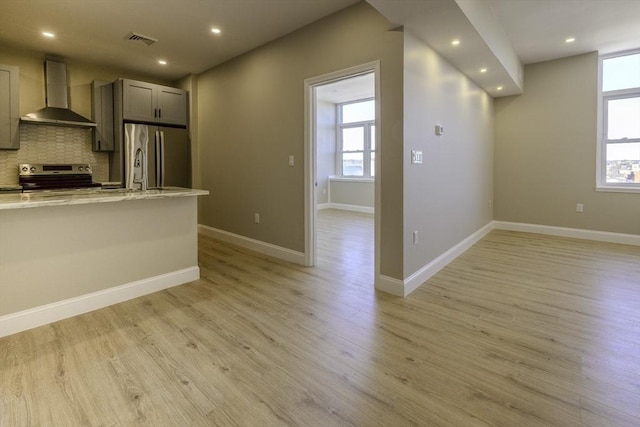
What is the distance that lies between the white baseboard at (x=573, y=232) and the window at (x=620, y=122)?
28.6 inches

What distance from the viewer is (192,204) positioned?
126 inches

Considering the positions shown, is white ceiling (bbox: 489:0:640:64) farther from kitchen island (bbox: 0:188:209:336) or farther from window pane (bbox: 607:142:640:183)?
kitchen island (bbox: 0:188:209:336)

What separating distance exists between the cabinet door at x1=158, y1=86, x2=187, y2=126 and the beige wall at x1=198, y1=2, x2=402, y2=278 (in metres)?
0.28

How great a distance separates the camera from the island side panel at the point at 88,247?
7.38ft

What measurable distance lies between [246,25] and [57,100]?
2891 millimetres

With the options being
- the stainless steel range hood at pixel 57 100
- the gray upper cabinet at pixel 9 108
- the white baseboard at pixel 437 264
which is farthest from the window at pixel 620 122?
the gray upper cabinet at pixel 9 108

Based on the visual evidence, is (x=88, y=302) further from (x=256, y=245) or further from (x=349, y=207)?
(x=349, y=207)

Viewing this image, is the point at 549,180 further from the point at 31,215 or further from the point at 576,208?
the point at 31,215

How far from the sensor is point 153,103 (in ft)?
16.4

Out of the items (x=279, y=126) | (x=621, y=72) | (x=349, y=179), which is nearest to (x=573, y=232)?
(x=621, y=72)

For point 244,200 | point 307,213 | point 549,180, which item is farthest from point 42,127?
point 549,180

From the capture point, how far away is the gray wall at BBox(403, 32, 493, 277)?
2930 mm

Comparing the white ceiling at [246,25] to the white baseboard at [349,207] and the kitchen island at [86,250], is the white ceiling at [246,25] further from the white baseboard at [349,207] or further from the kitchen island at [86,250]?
the white baseboard at [349,207]

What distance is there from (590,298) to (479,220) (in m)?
2.43
